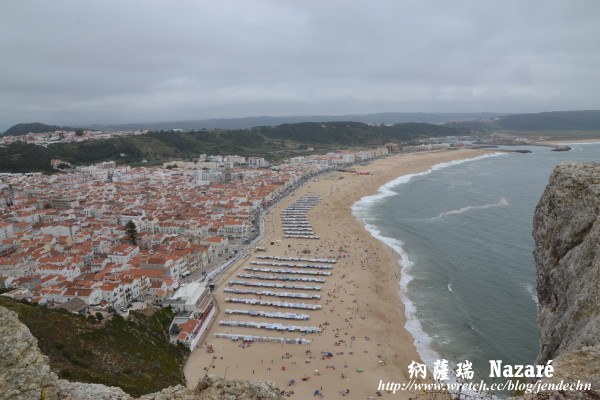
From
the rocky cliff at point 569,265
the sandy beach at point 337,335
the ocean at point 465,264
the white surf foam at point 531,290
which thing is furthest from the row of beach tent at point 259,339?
the white surf foam at point 531,290

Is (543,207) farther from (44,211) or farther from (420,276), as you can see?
(44,211)

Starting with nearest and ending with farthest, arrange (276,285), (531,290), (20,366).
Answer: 1. (20,366)
2. (531,290)
3. (276,285)

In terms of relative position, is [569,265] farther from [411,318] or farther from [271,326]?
[271,326]

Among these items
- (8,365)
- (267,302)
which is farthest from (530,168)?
(8,365)

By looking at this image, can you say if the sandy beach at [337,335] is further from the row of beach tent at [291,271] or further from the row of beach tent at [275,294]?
the row of beach tent at [291,271]

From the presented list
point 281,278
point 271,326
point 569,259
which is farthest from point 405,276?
point 569,259
